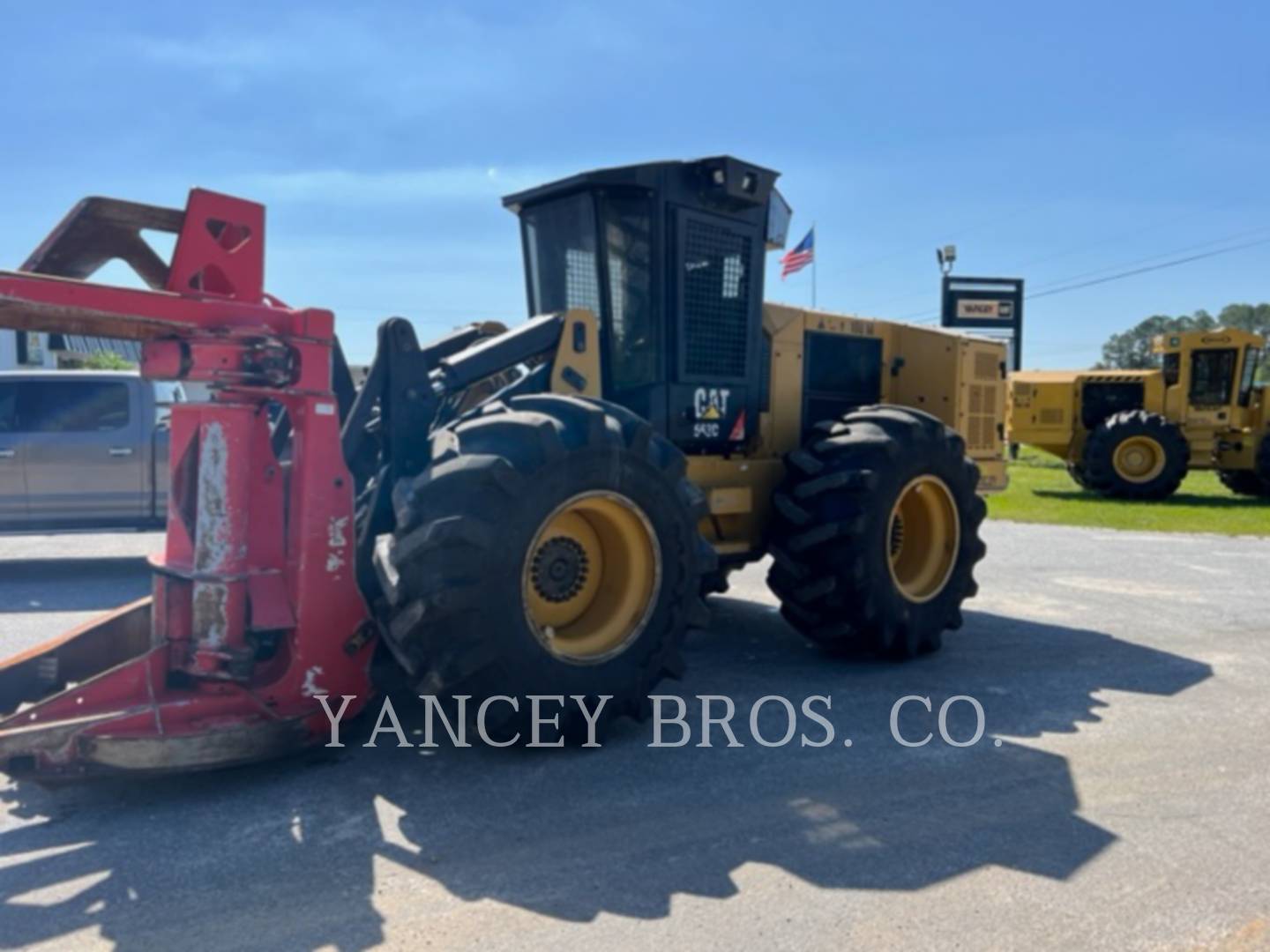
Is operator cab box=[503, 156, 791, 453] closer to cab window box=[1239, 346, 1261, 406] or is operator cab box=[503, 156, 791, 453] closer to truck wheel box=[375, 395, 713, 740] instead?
truck wheel box=[375, 395, 713, 740]

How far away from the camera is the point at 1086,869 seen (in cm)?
350

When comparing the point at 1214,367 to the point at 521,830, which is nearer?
the point at 521,830

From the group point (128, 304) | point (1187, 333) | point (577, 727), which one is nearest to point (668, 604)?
point (577, 727)

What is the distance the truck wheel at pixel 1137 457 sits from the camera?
1881 centimetres

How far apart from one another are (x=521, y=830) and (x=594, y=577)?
141 cm

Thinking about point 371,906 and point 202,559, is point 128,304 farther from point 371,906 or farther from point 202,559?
point 371,906

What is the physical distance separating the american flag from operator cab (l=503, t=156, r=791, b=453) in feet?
65.3

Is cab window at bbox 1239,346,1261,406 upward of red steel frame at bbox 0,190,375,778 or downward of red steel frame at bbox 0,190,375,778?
upward

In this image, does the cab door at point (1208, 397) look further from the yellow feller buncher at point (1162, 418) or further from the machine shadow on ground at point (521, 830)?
the machine shadow on ground at point (521, 830)

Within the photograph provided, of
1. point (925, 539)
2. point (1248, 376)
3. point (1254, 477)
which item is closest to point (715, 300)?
point (925, 539)

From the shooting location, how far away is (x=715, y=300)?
6.25 m

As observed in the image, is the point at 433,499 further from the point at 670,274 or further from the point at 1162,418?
the point at 1162,418

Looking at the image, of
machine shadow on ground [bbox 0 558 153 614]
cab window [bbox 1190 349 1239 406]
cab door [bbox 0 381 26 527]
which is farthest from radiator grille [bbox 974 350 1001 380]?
cab window [bbox 1190 349 1239 406]

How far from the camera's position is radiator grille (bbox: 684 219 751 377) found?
6.08 metres
